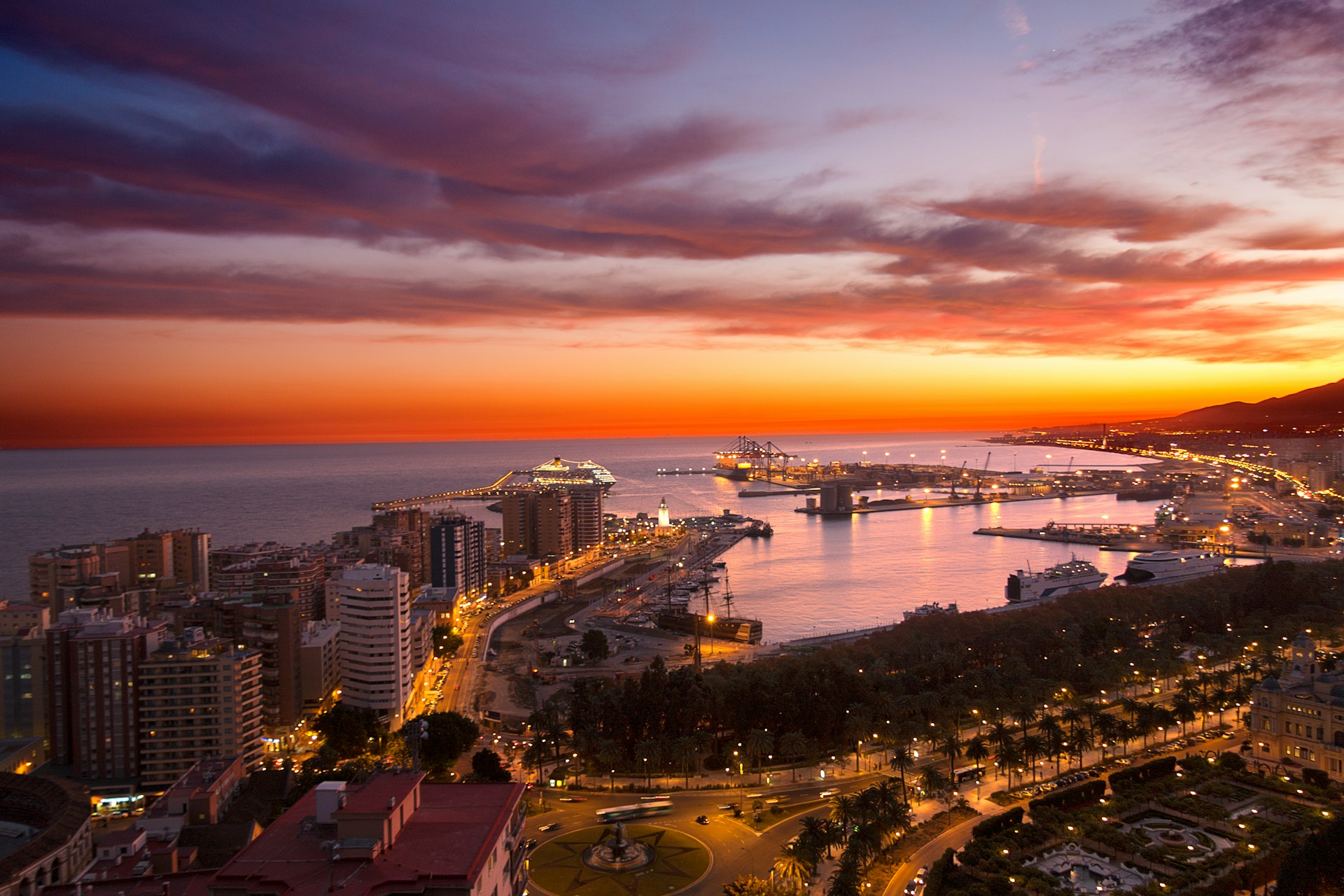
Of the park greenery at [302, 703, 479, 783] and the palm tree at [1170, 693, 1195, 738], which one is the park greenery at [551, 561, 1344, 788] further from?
the park greenery at [302, 703, 479, 783]

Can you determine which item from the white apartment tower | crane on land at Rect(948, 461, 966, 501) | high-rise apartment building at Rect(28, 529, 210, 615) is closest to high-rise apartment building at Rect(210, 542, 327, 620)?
high-rise apartment building at Rect(28, 529, 210, 615)

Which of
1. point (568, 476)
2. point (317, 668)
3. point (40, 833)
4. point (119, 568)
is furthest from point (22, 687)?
point (568, 476)

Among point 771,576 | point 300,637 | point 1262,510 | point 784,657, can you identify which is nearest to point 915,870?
point 784,657

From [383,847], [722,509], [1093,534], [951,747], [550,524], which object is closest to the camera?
[383,847]

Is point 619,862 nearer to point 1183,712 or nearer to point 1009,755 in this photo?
point 1009,755

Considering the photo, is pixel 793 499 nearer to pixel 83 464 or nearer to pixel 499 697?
pixel 499 697
